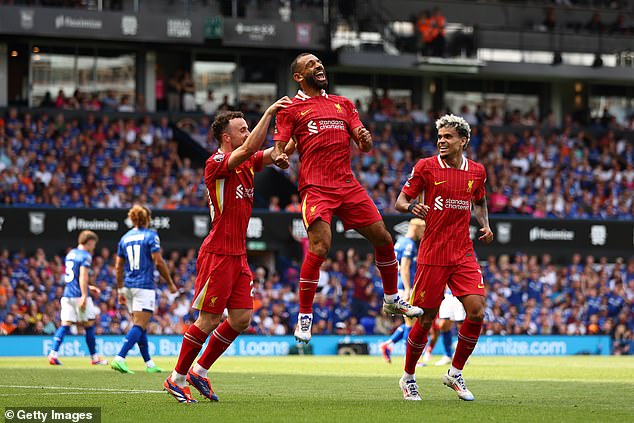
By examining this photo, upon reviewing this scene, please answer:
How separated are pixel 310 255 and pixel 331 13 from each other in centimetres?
2963

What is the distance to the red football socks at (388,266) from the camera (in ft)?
40.3

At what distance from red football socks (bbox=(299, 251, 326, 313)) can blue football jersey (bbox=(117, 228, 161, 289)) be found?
7.11m

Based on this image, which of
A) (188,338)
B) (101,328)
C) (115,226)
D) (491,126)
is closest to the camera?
(188,338)

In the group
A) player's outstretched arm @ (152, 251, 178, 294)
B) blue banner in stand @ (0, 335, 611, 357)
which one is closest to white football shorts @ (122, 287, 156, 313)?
player's outstretched arm @ (152, 251, 178, 294)

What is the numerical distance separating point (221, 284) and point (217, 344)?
66 cm

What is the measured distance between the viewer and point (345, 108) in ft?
39.9

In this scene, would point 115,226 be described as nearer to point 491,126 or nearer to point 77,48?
point 77,48

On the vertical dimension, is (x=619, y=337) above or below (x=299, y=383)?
below

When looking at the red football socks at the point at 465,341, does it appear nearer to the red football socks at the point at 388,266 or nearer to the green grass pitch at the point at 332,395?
the green grass pitch at the point at 332,395

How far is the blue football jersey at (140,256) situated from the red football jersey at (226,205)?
6952 millimetres

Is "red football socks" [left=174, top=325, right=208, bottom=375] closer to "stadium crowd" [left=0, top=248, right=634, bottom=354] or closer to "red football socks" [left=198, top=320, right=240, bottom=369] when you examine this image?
"red football socks" [left=198, top=320, right=240, bottom=369]

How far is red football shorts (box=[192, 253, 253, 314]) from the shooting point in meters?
11.8

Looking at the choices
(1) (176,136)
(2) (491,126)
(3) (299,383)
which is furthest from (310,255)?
(2) (491,126)

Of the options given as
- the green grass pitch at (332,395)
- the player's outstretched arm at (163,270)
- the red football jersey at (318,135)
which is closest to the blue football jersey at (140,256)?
the player's outstretched arm at (163,270)
